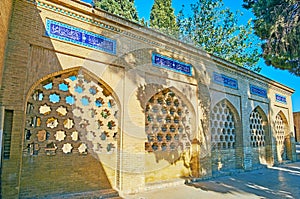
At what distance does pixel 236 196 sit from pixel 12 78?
4.92 meters

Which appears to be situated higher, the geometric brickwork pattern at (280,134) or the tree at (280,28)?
the tree at (280,28)

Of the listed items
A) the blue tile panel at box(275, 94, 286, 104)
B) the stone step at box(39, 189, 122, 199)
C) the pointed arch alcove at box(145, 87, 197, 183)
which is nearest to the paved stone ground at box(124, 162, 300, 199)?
the stone step at box(39, 189, 122, 199)

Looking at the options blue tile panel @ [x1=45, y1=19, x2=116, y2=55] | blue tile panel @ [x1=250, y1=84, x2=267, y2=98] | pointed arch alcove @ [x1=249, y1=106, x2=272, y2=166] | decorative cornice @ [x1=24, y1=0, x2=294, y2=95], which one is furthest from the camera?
blue tile panel @ [x1=250, y1=84, x2=267, y2=98]

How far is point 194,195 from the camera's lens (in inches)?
198

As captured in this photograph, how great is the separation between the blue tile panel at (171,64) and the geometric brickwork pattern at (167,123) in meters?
0.67

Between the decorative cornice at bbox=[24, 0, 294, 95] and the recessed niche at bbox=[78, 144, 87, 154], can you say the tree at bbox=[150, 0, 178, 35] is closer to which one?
the decorative cornice at bbox=[24, 0, 294, 95]

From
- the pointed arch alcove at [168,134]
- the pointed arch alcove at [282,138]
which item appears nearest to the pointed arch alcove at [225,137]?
the pointed arch alcove at [168,134]

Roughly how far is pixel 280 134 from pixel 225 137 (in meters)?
5.11

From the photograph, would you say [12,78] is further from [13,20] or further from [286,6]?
[286,6]

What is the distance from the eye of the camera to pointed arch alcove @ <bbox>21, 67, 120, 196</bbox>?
4.14 meters

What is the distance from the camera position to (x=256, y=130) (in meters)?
9.73

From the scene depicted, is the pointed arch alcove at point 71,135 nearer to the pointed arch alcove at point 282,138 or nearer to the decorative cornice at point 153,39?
the decorative cornice at point 153,39

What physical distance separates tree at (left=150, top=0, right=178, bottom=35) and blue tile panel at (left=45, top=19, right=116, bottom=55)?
10.9m

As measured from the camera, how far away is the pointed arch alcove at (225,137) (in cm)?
770
